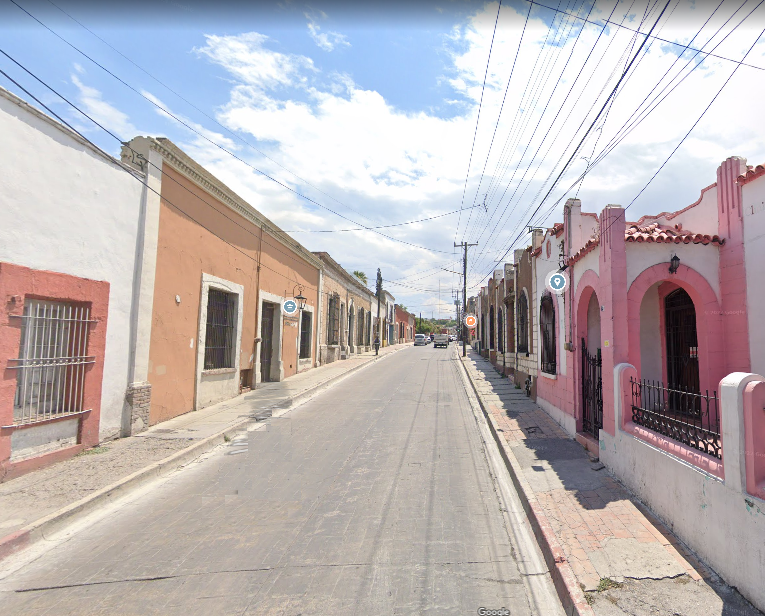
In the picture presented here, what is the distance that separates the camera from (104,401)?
24.5ft

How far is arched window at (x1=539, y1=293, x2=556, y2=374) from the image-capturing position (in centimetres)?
1066

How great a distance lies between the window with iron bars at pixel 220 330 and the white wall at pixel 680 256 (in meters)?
9.57

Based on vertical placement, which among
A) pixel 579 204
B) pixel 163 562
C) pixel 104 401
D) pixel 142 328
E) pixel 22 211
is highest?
pixel 579 204

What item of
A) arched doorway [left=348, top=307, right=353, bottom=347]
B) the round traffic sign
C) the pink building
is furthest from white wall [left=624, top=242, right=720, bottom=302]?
arched doorway [left=348, top=307, right=353, bottom=347]

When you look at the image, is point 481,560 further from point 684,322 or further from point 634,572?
point 684,322

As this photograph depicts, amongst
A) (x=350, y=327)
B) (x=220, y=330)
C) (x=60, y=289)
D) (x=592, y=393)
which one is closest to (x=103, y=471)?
(x=60, y=289)

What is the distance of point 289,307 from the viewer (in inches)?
655

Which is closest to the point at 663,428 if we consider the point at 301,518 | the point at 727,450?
the point at 727,450

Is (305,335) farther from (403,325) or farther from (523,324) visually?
(403,325)

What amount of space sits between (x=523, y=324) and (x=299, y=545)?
12352mm

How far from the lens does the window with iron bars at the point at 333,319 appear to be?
80.0 ft

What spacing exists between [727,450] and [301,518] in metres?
4.25

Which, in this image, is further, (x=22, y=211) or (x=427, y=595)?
(x=22, y=211)

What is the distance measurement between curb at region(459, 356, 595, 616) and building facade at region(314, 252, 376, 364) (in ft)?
56.0
